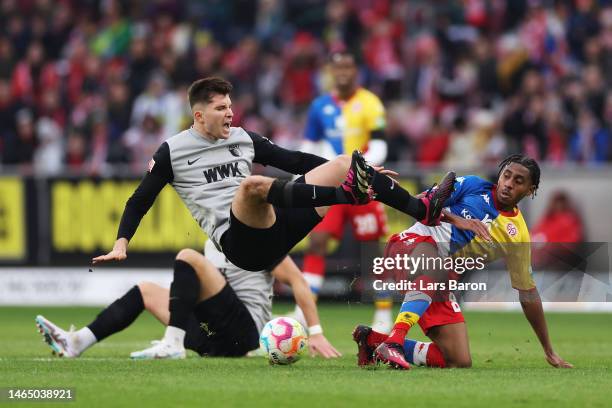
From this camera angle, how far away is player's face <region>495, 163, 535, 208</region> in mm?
8219

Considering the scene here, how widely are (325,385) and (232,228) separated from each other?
1512 mm

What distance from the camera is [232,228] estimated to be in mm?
8203

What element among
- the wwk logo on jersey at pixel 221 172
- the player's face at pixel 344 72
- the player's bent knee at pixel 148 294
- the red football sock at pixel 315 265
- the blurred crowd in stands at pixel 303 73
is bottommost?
the player's bent knee at pixel 148 294

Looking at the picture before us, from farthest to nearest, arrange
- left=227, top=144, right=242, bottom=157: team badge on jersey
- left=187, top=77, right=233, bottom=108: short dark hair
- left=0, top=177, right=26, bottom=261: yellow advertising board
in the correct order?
left=0, top=177, right=26, bottom=261: yellow advertising board → left=227, top=144, right=242, bottom=157: team badge on jersey → left=187, top=77, right=233, bottom=108: short dark hair

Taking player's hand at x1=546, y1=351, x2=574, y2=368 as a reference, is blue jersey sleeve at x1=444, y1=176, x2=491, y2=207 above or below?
above

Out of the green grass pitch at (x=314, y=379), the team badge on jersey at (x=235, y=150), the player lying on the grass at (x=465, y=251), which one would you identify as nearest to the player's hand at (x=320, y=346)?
the green grass pitch at (x=314, y=379)

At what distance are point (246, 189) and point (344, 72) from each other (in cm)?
485

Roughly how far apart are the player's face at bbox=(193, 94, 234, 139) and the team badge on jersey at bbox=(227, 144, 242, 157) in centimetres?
11

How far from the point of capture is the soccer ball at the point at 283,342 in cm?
857

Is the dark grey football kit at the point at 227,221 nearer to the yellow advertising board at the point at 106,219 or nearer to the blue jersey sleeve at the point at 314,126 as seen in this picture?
the blue jersey sleeve at the point at 314,126

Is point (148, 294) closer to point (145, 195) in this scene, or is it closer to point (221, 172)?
point (145, 195)

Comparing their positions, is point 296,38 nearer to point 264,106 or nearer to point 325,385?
point 264,106

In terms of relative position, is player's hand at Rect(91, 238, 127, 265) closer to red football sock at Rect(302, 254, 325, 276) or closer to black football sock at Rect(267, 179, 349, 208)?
black football sock at Rect(267, 179, 349, 208)

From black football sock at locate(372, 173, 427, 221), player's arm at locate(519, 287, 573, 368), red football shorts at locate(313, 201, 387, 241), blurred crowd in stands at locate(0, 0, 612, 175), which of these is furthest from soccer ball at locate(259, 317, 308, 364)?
blurred crowd in stands at locate(0, 0, 612, 175)
